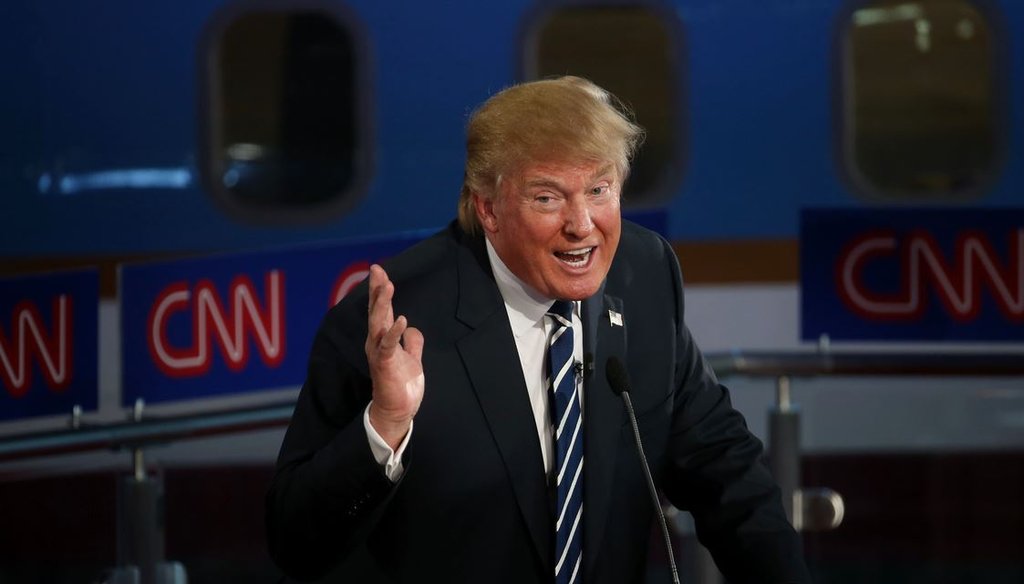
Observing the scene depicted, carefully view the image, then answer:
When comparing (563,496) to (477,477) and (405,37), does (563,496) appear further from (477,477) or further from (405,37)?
(405,37)

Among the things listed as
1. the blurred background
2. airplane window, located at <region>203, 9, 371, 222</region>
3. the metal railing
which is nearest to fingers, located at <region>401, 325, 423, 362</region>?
the metal railing

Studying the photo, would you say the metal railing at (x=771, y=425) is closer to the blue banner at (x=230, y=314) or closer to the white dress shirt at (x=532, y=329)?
the blue banner at (x=230, y=314)

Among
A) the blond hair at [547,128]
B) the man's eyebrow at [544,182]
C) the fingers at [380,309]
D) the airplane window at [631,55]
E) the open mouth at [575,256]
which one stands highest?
the airplane window at [631,55]

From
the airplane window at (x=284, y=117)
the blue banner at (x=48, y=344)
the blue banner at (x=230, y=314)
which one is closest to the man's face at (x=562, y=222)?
the blue banner at (x=48, y=344)

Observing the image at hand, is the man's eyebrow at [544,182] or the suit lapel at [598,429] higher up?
the man's eyebrow at [544,182]

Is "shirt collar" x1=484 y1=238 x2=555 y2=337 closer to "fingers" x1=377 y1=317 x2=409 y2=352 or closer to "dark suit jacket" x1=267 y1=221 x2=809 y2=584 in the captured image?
"dark suit jacket" x1=267 y1=221 x2=809 y2=584

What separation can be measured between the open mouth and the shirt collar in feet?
0.45

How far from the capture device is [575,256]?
2.64 metres

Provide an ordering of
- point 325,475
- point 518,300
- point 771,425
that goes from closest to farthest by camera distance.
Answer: point 325,475 → point 518,300 → point 771,425

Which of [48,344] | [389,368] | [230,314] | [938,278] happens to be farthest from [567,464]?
[938,278]

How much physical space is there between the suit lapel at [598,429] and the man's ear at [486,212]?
0.65 feet

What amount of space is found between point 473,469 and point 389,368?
0.28m

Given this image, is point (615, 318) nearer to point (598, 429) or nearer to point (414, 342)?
point (598, 429)

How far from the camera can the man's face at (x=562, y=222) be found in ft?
8.49
